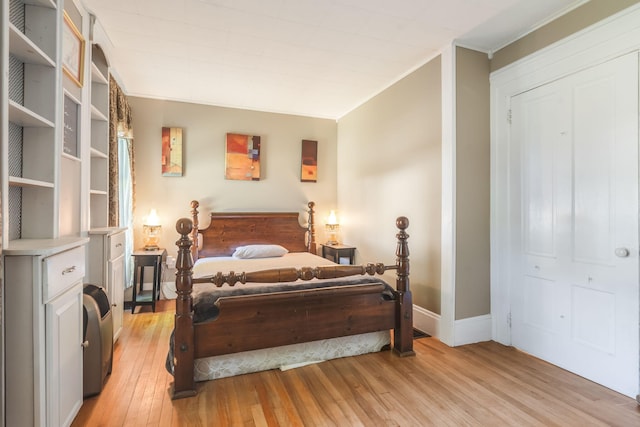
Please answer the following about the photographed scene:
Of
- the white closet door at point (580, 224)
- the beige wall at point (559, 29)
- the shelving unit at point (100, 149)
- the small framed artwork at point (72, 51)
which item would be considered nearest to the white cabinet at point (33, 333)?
the small framed artwork at point (72, 51)

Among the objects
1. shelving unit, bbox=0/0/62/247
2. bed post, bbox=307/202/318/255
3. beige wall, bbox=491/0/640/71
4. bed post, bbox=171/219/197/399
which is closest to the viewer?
shelving unit, bbox=0/0/62/247

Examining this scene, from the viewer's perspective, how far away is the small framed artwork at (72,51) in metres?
2.02

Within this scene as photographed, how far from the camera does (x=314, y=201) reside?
488cm

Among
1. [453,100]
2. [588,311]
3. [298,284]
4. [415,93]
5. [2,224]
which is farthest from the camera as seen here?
[415,93]

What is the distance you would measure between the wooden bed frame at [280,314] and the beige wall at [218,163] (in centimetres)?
223

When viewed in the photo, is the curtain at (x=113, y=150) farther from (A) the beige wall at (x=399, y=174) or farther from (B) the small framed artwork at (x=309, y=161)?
(A) the beige wall at (x=399, y=174)

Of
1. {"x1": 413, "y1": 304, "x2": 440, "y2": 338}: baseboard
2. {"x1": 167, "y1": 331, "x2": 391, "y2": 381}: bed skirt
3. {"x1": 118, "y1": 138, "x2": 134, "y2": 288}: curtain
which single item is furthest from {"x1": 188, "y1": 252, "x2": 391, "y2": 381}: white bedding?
{"x1": 118, "y1": 138, "x2": 134, "y2": 288}: curtain

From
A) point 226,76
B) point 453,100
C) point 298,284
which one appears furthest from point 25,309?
point 453,100

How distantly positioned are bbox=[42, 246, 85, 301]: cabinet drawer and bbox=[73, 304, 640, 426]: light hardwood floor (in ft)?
2.61

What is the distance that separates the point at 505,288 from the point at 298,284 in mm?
1826

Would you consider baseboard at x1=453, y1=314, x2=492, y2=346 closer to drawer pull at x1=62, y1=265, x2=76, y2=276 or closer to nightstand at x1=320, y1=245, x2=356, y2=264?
nightstand at x1=320, y1=245, x2=356, y2=264

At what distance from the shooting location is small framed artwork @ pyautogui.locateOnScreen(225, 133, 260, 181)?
4402 mm

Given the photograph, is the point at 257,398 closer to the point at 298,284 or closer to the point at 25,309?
the point at 298,284

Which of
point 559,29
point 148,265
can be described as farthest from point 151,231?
point 559,29
